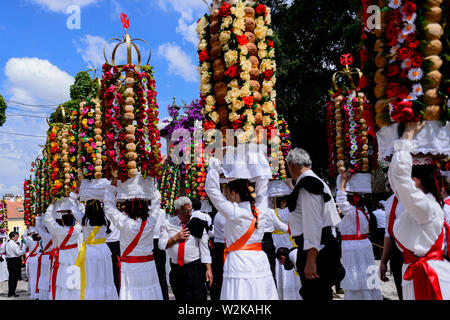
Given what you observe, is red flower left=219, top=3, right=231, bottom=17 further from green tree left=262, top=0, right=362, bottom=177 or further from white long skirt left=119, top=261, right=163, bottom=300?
green tree left=262, top=0, right=362, bottom=177

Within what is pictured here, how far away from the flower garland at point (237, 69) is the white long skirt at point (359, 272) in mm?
3832

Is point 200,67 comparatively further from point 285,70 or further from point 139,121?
point 285,70

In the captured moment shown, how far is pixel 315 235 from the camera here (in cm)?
416

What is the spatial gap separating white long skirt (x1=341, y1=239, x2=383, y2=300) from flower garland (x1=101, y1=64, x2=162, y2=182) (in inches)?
169

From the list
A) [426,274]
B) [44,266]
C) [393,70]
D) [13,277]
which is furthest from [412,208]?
[13,277]

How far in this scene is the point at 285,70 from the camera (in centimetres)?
1664

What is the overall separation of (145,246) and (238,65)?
2.86 metres

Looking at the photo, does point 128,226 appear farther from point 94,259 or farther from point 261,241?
point 261,241

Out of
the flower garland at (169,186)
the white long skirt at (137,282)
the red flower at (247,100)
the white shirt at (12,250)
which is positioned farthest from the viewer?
the flower garland at (169,186)

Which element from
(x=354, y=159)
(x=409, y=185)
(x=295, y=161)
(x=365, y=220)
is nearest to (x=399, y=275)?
(x=365, y=220)

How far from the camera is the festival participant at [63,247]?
23.0ft

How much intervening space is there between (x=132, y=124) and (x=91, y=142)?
1535 millimetres

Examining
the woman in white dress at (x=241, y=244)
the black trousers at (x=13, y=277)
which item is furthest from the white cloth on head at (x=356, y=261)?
the black trousers at (x=13, y=277)

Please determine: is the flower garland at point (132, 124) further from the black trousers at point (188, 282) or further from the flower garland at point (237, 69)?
the black trousers at point (188, 282)
